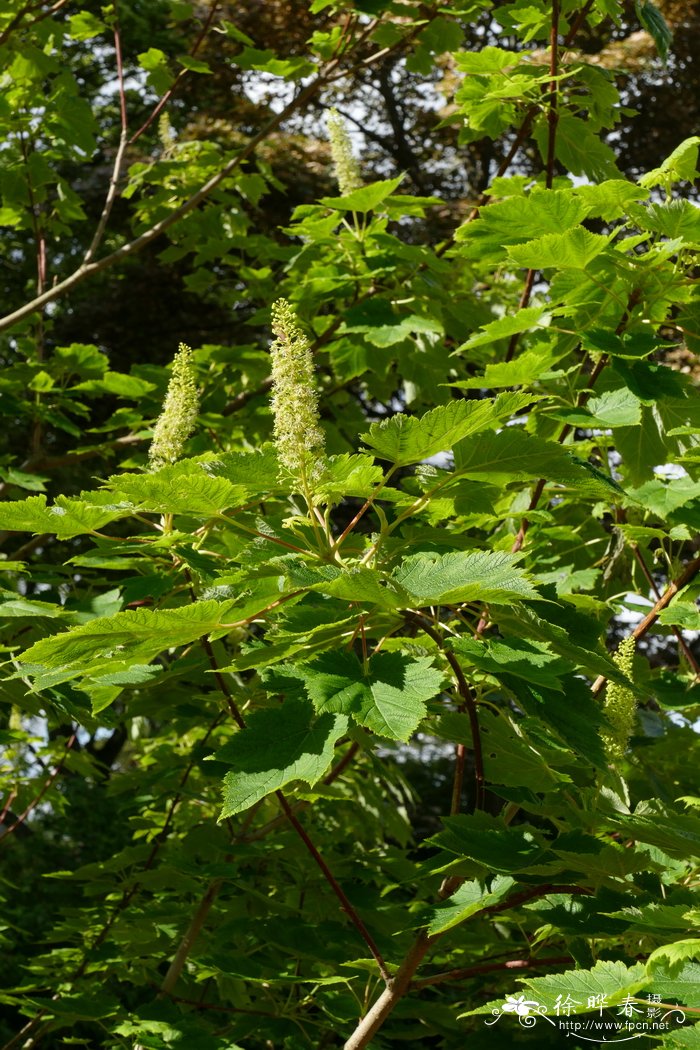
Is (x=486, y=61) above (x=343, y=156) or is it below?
above

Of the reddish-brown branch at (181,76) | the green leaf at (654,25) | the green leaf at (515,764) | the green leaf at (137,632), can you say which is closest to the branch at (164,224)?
the reddish-brown branch at (181,76)

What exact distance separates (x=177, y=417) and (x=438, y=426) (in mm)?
850

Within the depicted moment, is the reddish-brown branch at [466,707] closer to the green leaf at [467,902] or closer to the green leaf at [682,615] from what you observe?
the green leaf at [467,902]

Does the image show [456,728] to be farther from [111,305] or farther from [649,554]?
[111,305]

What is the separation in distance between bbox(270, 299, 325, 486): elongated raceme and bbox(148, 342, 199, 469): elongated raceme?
1.59 ft

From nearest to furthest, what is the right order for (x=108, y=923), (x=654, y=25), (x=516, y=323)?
(x=516, y=323), (x=654, y=25), (x=108, y=923)

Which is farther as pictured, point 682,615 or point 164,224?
point 164,224

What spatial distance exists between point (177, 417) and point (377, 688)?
1031 mm

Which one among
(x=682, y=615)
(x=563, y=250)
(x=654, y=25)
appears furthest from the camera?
(x=654, y=25)

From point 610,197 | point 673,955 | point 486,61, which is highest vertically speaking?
point 486,61

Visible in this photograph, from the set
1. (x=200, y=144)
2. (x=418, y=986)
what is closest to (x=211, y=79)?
(x=200, y=144)

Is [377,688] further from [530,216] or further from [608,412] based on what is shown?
[530,216]

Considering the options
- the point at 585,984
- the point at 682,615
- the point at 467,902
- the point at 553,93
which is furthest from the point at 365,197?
the point at 585,984

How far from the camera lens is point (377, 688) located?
1583 millimetres
